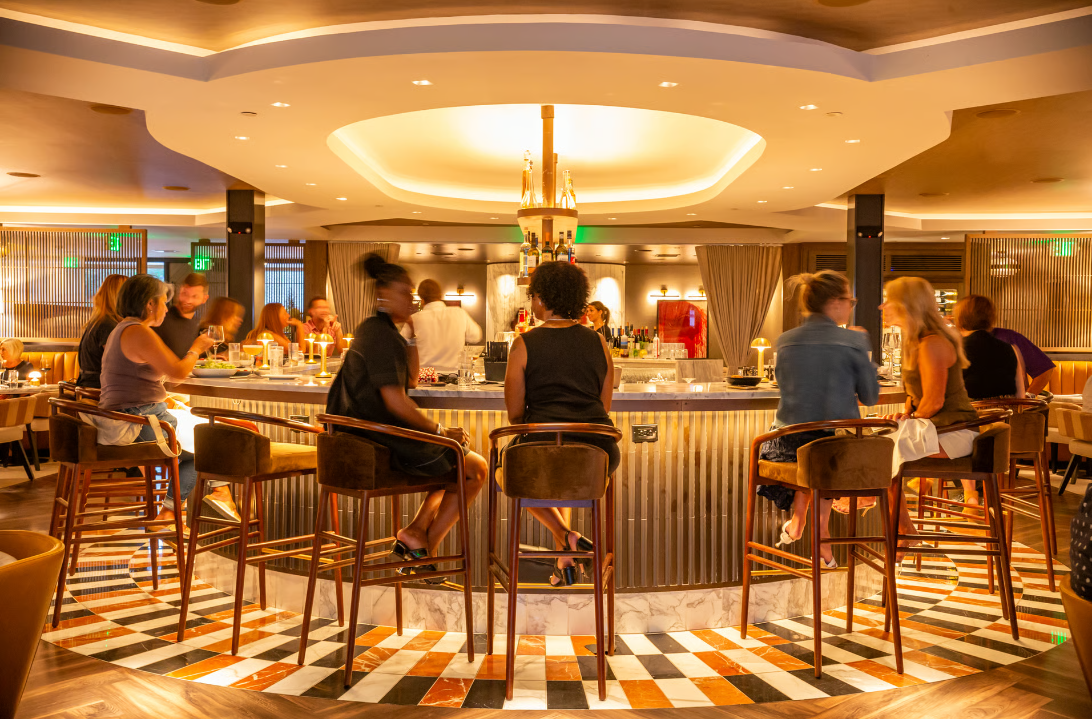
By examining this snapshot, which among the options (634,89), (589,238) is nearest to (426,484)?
(634,89)

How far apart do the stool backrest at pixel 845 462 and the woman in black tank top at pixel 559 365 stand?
2.58 ft

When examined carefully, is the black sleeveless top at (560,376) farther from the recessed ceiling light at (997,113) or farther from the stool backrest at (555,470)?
the recessed ceiling light at (997,113)

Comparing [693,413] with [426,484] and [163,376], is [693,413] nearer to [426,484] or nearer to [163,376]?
[426,484]

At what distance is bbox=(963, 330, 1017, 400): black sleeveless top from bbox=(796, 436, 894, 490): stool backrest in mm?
2455

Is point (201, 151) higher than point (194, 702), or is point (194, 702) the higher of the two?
point (201, 151)

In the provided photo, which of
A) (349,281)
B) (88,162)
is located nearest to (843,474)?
(88,162)

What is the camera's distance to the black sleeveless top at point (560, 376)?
129 inches

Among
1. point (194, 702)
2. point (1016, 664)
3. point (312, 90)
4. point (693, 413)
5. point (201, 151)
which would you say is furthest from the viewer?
point (201, 151)

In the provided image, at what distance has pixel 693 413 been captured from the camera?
4.06 meters

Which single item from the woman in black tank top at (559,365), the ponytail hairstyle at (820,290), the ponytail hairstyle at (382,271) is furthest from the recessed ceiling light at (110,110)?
the ponytail hairstyle at (820,290)

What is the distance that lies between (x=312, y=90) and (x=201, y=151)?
2.39 meters

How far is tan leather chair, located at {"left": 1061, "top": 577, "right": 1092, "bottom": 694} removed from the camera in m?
1.58

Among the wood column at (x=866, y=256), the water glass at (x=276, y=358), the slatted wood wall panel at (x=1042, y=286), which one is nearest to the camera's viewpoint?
Answer: the water glass at (x=276, y=358)

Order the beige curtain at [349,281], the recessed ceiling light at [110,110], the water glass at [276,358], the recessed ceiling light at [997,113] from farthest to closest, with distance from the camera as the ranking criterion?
the beige curtain at [349,281]
the recessed ceiling light at [110,110]
the recessed ceiling light at [997,113]
the water glass at [276,358]
